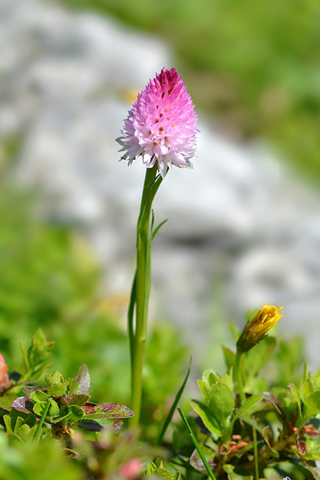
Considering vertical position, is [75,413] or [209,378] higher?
[209,378]

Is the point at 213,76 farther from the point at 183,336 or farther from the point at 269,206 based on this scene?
the point at 183,336

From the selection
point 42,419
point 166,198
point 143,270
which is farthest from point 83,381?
point 166,198

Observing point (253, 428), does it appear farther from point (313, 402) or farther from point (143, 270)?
point (143, 270)

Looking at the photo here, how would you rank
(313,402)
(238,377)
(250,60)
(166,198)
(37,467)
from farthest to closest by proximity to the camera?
(250,60) → (166,198) → (238,377) → (313,402) → (37,467)

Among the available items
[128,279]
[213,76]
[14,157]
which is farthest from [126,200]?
[213,76]

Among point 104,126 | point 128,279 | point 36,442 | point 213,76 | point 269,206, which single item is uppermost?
point 213,76

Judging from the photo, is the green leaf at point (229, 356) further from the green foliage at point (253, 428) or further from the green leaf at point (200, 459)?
the green leaf at point (200, 459)
